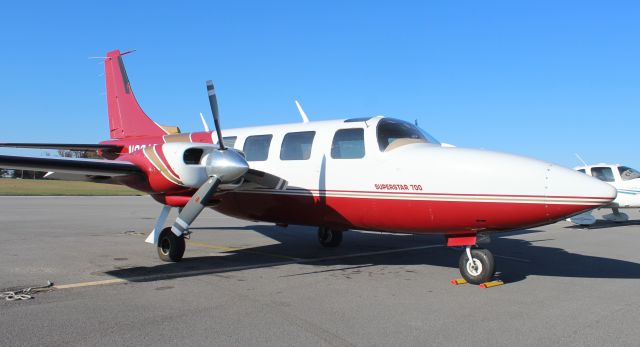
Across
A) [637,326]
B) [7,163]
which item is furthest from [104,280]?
[637,326]

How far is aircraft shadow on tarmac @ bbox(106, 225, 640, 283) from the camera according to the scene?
7.81 metres

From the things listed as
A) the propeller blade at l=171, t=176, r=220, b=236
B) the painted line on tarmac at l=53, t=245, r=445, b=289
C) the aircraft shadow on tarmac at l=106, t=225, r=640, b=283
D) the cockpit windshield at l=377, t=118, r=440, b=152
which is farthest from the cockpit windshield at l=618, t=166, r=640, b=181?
the propeller blade at l=171, t=176, r=220, b=236

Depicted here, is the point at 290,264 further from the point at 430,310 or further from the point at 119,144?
the point at 119,144

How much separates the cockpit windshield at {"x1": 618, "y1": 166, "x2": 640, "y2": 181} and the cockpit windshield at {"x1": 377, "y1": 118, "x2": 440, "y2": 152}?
13.4 m

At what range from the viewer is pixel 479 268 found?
6820 mm

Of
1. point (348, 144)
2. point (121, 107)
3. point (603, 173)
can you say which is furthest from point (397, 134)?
point (603, 173)

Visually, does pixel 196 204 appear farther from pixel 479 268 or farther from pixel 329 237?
pixel 479 268

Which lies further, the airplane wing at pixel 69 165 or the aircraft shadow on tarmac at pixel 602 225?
the aircraft shadow on tarmac at pixel 602 225

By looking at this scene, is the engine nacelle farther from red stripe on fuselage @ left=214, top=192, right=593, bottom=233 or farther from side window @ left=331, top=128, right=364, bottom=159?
side window @ left=331, top=128, right=364, bottom=159

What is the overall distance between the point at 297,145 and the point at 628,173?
14.8m

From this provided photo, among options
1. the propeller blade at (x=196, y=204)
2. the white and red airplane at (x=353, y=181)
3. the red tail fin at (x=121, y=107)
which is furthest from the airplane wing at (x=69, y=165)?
the red tail fin at (x=121, y=107)

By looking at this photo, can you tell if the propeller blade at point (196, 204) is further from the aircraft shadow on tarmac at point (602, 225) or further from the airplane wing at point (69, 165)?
the aircraft shadow on tarmac at point (602, 225)

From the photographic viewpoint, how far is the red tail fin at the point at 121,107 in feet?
40.2

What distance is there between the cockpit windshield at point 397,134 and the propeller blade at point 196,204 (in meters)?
2.66
